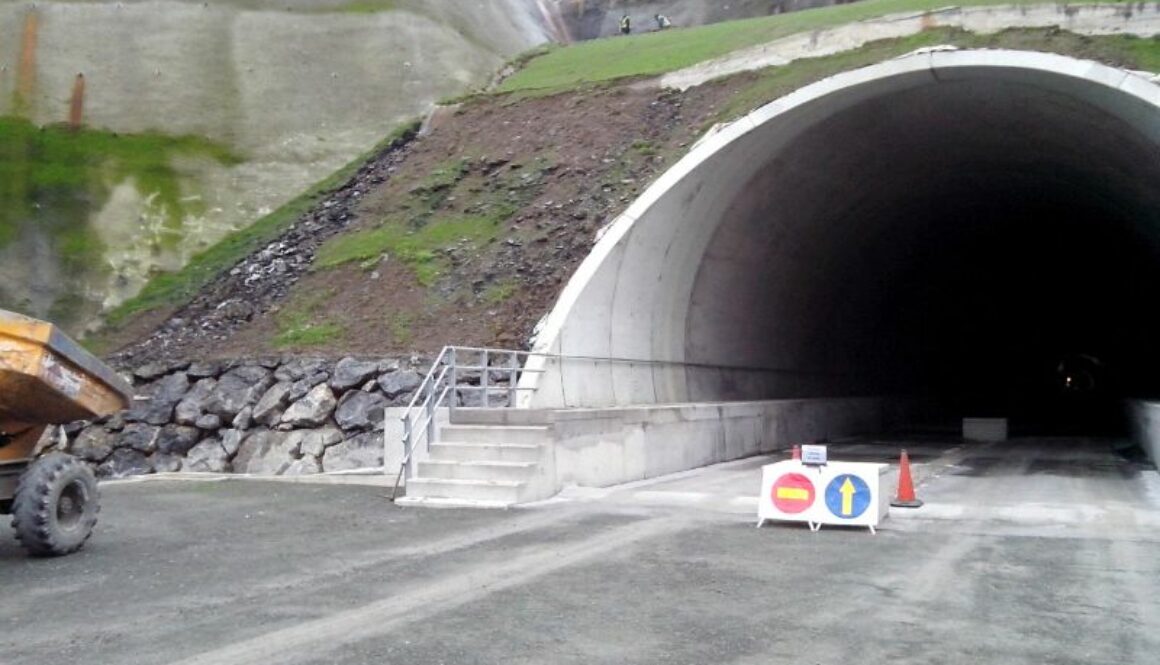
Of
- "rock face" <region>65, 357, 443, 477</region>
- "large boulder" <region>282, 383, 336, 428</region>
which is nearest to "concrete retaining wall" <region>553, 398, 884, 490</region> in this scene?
"rock face" <region>65, 357, 443, 477</region>

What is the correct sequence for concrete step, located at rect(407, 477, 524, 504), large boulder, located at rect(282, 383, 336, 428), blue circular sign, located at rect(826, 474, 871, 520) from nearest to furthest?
blue circular sign, located at rect(826, 474, 871, 520) → concrete step, located at rect(407, 477, 524, 504) → large boulder, located at rect(282, 383, 336, 428)

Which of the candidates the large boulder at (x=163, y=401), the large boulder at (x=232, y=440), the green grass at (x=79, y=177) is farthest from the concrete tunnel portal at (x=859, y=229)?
the green grass at (x=79, y=177)

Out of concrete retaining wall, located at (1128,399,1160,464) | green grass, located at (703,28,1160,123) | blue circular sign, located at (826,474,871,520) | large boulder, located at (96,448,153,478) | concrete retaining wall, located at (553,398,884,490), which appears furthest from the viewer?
green grass, located at (703,28,1160,123)

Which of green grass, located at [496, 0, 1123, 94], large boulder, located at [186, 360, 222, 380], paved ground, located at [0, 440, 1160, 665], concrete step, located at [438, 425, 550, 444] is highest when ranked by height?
green grass, located at [496, 0, 1123, 94]

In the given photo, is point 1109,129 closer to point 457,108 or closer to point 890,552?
point 890,552

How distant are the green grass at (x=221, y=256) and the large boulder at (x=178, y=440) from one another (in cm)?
416

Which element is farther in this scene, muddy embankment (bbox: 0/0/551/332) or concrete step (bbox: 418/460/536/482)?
muddy embankment (bbox: 0/0/551/332)

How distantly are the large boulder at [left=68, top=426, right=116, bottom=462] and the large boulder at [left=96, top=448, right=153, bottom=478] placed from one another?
14 centimetres

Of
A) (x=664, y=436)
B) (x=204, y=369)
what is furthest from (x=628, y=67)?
(x=204, y=369)

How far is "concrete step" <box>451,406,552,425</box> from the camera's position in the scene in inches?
564

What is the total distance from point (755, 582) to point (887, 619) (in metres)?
1.48

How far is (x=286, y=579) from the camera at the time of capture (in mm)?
8727

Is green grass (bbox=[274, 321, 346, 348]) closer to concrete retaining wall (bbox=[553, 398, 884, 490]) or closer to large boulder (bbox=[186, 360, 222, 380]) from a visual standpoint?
large boulder (bbox=[186, 360, 222, 380])

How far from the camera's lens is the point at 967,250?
35.9 m
